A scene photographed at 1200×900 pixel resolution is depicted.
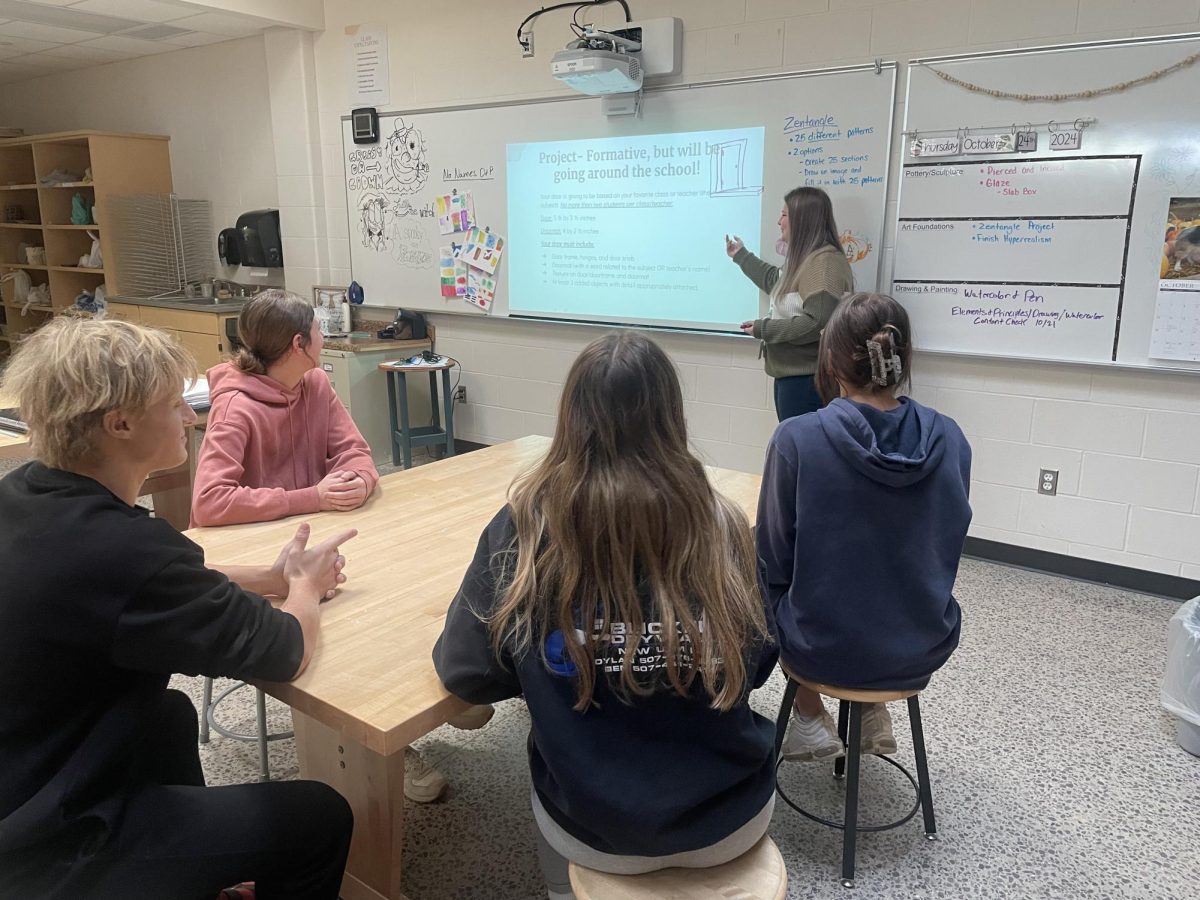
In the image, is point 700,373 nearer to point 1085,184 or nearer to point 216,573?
point 1085,184

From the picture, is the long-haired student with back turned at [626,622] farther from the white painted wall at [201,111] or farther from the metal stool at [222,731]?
the white painted wall at [201,111]

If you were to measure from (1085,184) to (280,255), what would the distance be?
438cm

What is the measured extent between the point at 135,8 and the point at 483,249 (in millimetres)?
2205

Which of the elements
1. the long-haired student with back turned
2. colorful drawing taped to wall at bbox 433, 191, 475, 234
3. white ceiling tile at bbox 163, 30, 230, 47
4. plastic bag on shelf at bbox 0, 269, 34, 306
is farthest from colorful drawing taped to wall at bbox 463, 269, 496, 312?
plastic bag on shelf at bbox 0, 269, 34, 306

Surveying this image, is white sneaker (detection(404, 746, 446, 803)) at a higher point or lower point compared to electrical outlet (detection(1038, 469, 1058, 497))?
lower

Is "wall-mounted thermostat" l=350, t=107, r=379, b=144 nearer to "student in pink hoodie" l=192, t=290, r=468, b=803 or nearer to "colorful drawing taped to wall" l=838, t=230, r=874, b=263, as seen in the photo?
"colorful drawing taped to wall" l=838, t=230, r=874, b=263

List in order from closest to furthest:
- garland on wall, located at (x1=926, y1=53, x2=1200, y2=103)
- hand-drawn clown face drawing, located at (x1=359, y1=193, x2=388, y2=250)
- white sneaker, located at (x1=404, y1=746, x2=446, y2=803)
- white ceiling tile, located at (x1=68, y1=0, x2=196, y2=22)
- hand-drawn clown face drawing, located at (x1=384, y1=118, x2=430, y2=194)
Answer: white sneaker, located at (x1=404, y1=746, x2=446, y2=803), garland on wall, located at (x1=926, y1=53, x2=1200, y2=103), white ceiling tile, located at (x1=68, y1=0, x2=196, y2=22), hand-drawn clown face drawing, located at (x1=384, y1=118, x2=430, y2=194), hand-drawn clown face drawing, located at (x1=359, y1=193, x2=388, y2=250)

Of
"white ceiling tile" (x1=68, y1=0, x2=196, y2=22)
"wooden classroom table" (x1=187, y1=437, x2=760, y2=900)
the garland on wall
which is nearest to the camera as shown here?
"wooden classroom table" (x1=187, y1=437, x2=760, y2=900)

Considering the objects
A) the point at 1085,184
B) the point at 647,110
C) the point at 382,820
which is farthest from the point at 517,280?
the point at 382,820

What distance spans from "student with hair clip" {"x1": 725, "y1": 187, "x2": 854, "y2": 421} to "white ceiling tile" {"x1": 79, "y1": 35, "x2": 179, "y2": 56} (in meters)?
4.37

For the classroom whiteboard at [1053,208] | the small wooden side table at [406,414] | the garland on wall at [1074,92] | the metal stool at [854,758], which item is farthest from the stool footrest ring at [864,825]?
the small wooden side table at [406,414]

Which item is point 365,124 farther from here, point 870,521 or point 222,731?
point 870,521

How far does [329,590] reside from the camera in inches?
57.9

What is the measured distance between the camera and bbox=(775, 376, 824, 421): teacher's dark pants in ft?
11.1
